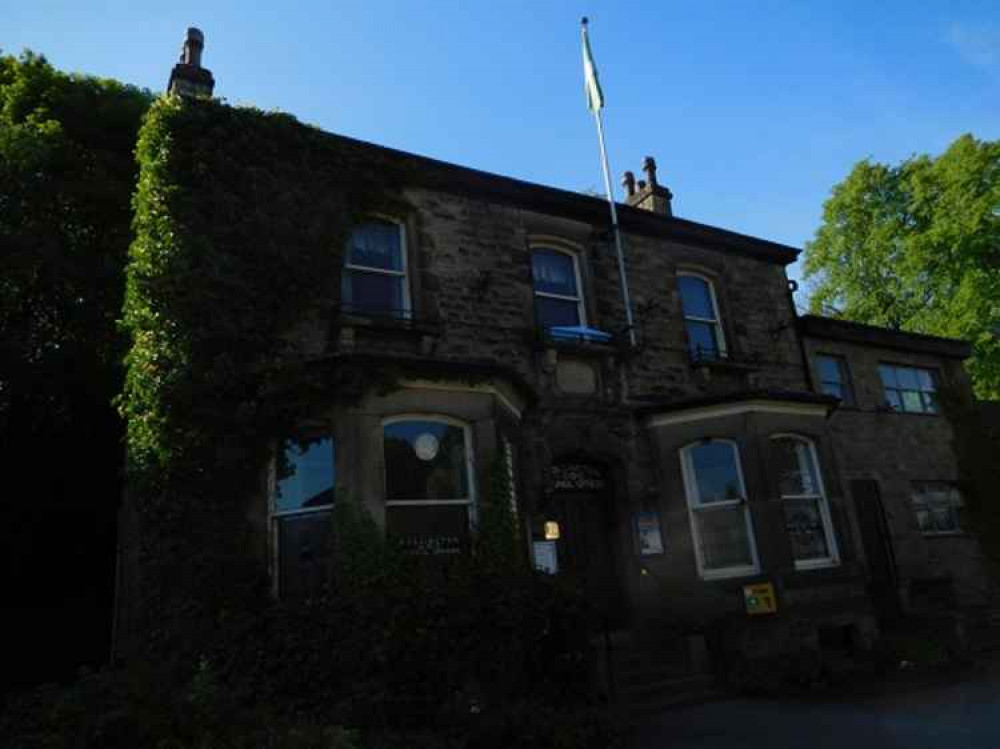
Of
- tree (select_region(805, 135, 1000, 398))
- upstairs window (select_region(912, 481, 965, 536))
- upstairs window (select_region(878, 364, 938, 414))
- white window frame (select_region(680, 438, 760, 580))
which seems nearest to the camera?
white window frame (select_region(680, 438, 760, 580))

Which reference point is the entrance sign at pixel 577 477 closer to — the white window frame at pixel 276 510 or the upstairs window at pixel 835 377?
the white window frame at pixel 276 510

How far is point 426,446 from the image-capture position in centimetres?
923

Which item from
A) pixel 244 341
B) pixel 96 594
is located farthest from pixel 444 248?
pixel 96 594

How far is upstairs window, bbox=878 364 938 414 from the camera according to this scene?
17.4 m

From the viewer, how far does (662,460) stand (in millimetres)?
12195

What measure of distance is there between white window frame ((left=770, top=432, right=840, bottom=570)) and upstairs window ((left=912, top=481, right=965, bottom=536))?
5539 millimetres

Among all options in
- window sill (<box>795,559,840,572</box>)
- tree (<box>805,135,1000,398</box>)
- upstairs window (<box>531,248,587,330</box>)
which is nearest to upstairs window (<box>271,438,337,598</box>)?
upstairs window (<box>531,248,587,330</box>)

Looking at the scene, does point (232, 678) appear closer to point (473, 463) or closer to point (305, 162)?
point (473, 463)

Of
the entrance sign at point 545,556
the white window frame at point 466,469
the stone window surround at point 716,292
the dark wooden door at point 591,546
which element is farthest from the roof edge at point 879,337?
the white window frame at point 466,469

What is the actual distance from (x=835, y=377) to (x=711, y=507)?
21.6ft

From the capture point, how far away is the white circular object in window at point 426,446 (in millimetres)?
9172

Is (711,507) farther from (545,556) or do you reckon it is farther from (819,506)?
(545,556)

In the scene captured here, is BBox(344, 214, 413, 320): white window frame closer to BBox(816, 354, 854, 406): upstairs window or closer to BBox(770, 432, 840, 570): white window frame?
BBox(770, 432, 840, 570): white window frame

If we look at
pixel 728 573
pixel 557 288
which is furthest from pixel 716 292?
pixel 728 573
